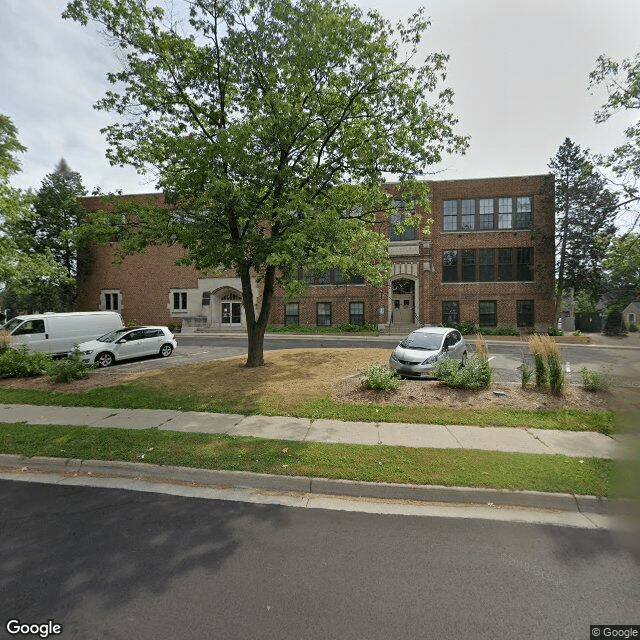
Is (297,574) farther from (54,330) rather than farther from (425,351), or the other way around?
(54,330)

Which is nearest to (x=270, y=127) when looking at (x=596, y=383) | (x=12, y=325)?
(x=596, y=383)

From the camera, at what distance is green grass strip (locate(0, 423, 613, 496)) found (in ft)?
14.9

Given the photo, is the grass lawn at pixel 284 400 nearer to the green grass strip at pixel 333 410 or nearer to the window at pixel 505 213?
the green grass strip at pixel 333 410

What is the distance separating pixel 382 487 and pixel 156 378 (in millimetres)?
8875

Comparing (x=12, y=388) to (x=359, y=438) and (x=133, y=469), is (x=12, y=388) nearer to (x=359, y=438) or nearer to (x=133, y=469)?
(x=133, y=469)

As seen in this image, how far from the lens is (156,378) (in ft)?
36.1

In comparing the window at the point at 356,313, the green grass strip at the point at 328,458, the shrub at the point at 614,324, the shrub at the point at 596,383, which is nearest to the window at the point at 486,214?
the window at the point at 356,313

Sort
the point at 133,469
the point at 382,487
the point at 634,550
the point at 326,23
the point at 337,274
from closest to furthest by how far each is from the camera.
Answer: the point at 634,550
the point at 382,487
the point at 133,469
the point at 326,23
the point at 337,274

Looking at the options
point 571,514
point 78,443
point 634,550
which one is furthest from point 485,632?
point 78,443

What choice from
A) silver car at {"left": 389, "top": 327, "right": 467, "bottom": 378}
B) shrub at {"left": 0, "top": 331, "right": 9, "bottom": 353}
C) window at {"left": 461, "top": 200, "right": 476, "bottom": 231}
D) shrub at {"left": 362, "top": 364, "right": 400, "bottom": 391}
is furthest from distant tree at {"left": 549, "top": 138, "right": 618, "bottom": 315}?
shrub at {"left": 0, "top": 331, "right": 9, "bottom": 353}

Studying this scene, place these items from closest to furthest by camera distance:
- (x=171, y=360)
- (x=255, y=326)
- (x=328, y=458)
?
(x=328, y=458), (x=255, y=326), (x=171, y=360)

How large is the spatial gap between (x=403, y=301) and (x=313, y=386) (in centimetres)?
2137

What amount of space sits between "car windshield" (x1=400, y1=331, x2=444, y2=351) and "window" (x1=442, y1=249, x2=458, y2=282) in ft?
61.3

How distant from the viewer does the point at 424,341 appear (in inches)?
460
